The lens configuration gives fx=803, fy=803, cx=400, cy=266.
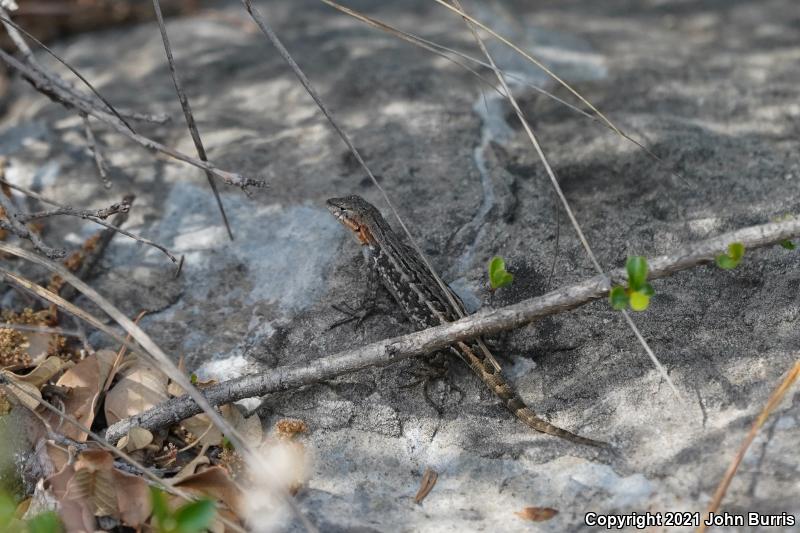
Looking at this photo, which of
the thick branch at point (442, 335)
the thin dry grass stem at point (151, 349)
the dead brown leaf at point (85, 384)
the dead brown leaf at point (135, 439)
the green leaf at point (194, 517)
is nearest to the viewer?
the green leaf at point (194, 517)

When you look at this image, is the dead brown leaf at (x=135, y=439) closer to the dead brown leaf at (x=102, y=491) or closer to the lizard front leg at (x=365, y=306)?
the dead brown leaf at (x=102, y=491)

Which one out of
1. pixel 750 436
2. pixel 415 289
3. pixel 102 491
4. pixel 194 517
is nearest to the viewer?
pixel 194 517

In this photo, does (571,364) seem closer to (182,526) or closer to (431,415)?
(431,415)

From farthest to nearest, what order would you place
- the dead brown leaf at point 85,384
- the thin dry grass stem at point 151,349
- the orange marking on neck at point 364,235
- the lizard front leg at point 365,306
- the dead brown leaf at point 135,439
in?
1. the orange marking on neck at point 364,235
2. the lizard front leg at point 365,306
3. the dead brown leaf at point 85,384
4. the dead brown leaf at point 135,439
5. the thin dry grass stem at point 151,349

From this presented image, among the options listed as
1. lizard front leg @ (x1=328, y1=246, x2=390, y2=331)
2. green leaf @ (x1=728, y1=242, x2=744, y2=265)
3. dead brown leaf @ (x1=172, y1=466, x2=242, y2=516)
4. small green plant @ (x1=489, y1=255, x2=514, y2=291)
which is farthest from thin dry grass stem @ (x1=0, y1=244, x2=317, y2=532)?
green leaf @ (x1=728, y1=242, x2=744, y2=265)

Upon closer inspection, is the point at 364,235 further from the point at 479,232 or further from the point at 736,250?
the point at 736,250

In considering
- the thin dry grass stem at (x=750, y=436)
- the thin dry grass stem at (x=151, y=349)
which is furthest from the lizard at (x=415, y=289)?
the thin dry grass stem at (x=151, y=349)

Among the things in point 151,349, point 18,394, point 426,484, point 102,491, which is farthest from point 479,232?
point 18,394
